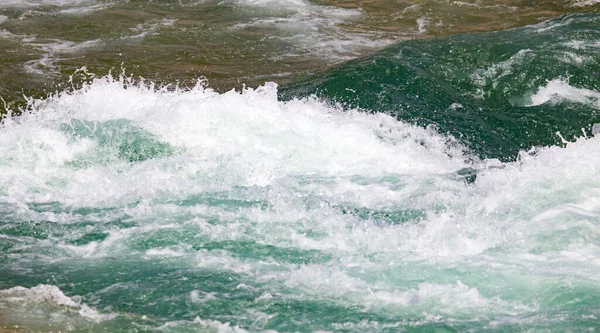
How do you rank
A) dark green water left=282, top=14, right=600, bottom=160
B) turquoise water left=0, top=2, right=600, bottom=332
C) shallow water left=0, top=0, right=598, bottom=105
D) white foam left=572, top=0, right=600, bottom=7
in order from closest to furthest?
turquoise water left=0, top=2, right=600, bottom=332 < dark green water left=282, top=14, right=600, bottom=160 < shallow water left=0, top=0, right=598, bottom=105 < white foam left=572, top=0, right=600, bottom=7

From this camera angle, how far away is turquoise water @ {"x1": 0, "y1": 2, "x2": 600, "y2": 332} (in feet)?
17.1

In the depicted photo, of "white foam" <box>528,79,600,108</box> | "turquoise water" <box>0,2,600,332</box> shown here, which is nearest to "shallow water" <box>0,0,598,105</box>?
"turquoise water" <box>0,2,600,332</box>

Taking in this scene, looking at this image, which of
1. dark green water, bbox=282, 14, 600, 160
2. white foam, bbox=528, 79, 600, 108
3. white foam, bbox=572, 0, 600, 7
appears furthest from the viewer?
white foam, bbox=572, 0, 600, 7

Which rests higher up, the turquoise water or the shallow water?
the shallow water

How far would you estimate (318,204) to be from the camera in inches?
267

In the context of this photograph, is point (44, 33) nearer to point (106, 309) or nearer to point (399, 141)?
point (399, 141)

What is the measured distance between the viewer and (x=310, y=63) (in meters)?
12.2

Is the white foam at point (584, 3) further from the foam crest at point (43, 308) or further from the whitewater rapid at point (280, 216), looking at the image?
the foam crest at point (43, 308)

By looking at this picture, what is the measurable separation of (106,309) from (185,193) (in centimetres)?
205

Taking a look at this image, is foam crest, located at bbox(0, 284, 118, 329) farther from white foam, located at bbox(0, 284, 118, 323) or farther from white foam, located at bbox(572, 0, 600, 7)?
white foam, located at bbox(572, 0, 600, 7)

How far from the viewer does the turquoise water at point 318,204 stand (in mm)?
5207

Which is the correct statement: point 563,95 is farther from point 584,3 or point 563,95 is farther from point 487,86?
point 584,3

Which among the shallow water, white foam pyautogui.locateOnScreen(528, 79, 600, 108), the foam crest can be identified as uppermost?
the shallow water

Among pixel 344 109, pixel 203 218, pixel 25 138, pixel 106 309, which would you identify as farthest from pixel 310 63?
pixel 106 309
